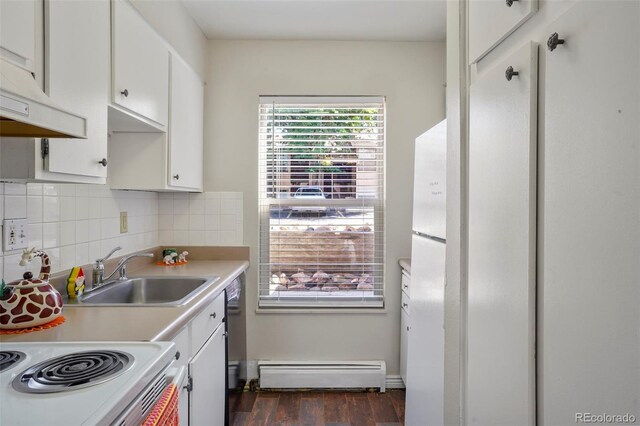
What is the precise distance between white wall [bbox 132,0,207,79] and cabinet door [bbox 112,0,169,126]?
0.36ft

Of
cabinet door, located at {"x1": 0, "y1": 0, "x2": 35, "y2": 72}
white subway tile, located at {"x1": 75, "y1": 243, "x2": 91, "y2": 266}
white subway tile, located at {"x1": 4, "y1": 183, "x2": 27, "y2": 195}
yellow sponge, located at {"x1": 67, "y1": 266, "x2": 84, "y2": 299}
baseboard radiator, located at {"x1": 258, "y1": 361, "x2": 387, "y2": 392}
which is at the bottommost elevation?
baseboard radiator, located at {"x1": 258, "y1": 361, "x2": 387, "y2": 392}

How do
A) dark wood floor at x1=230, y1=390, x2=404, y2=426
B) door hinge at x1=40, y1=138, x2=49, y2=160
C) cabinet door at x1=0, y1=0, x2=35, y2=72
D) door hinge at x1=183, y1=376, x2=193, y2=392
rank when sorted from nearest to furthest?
cabinet door at x1=0, y1=0, x2=35, y2=72 < door hinge at x1=40, y1=138, x2=49, y2=160 < door hinge at x1=183, y1=376, x2=193, y2=392 < dark wood floor at x1=230, y1=390, x2=404, y2=426

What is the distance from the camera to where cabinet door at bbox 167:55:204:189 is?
2.13 meters

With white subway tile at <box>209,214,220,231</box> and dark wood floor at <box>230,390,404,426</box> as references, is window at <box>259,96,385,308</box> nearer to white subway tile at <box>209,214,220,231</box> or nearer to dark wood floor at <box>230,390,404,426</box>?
white subway tile at <box>209,214,220,231</box>

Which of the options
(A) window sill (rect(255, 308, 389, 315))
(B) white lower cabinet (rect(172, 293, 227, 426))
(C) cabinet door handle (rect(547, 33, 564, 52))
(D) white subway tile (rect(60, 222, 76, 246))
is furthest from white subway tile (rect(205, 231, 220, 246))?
(C) cabinet door handle (rect(547, 33, 564, 52))

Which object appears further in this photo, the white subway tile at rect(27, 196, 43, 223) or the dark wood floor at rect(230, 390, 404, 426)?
the dark wood floor at rect(230, 390, 404, 426)

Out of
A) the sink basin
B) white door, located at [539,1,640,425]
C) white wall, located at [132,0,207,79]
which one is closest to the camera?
white door, located at [539,1,640,425]

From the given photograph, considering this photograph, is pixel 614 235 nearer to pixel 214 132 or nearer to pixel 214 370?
pixel 214 370

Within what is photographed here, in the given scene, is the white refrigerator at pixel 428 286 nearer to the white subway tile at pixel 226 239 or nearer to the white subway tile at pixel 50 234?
the white subway tile at pixel 226 239

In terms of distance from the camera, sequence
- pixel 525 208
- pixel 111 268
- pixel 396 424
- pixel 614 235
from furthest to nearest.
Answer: pixel 396 424 < pixel 111 268 < pixel 525 208 < pixel 614 235

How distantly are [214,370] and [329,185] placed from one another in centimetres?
147

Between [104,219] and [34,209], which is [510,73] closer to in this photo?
[34,209]

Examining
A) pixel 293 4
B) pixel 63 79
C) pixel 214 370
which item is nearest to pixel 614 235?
pixel 63 79

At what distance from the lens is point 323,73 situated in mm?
2752
